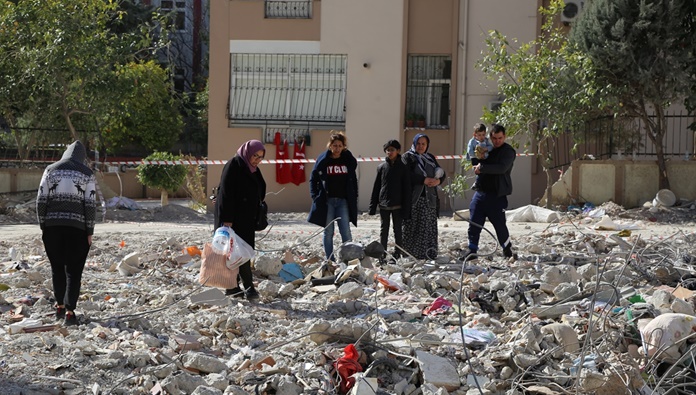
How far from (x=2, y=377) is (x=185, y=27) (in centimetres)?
4010

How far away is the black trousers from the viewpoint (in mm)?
9000

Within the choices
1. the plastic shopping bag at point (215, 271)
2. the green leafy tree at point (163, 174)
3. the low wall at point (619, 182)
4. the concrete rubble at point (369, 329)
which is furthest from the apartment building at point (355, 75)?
the plastic shopping bag at point (215, 271)

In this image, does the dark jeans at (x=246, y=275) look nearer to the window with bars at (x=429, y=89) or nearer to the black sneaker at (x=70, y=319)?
the black sneaker at (x=70, y=319)

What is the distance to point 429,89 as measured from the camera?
24.7m


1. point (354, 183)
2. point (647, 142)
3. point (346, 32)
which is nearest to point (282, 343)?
point (354, 183)

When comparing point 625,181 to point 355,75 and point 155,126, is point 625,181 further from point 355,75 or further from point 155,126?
point 155,126

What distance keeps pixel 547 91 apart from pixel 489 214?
8.37 meters

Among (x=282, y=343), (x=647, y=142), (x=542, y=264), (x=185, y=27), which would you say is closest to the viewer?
(x=282, y=343)

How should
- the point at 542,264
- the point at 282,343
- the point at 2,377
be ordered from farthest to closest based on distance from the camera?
the point at 542,264 → the point at 282,343 → the point at 2,377

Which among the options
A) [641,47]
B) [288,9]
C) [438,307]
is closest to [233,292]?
[438,307]

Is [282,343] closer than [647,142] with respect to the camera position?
Yes

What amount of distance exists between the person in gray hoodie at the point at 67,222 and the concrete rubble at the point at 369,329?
332mm

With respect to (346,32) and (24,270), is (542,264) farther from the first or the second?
(346,32)

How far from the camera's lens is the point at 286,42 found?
968 inches
